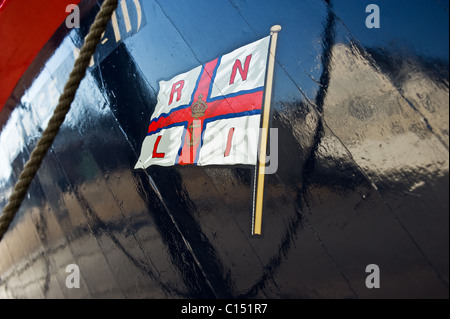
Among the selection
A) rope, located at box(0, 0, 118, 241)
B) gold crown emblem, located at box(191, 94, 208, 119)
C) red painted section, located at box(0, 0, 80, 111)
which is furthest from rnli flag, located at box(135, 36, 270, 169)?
red painted section, located at box(0, 0, 80, 111)

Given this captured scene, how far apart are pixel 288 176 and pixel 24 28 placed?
198 cm

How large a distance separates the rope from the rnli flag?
43 centimetres

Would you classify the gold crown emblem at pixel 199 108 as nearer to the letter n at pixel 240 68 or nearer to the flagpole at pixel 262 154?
the letter n at pixel 240 68

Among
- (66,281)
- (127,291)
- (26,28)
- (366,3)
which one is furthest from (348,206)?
(26,28)

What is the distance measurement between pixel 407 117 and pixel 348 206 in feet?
0.81

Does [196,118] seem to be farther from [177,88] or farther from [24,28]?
[24,28]

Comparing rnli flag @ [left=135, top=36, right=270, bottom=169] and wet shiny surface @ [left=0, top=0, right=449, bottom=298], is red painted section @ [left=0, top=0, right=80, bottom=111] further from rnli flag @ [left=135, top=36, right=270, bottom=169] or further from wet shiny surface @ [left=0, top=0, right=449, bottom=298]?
rnli flag @ [left=135, top=36, right=270, bottom=169]

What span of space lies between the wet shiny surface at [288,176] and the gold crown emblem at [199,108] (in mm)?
154

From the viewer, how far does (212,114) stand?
4.31 feet

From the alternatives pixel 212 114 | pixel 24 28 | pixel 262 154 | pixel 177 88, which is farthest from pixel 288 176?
pixel 24 28

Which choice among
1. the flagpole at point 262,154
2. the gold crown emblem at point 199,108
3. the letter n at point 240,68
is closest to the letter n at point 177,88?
the gold crown emblem at point 199,108

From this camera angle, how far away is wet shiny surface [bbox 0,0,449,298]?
90cm
